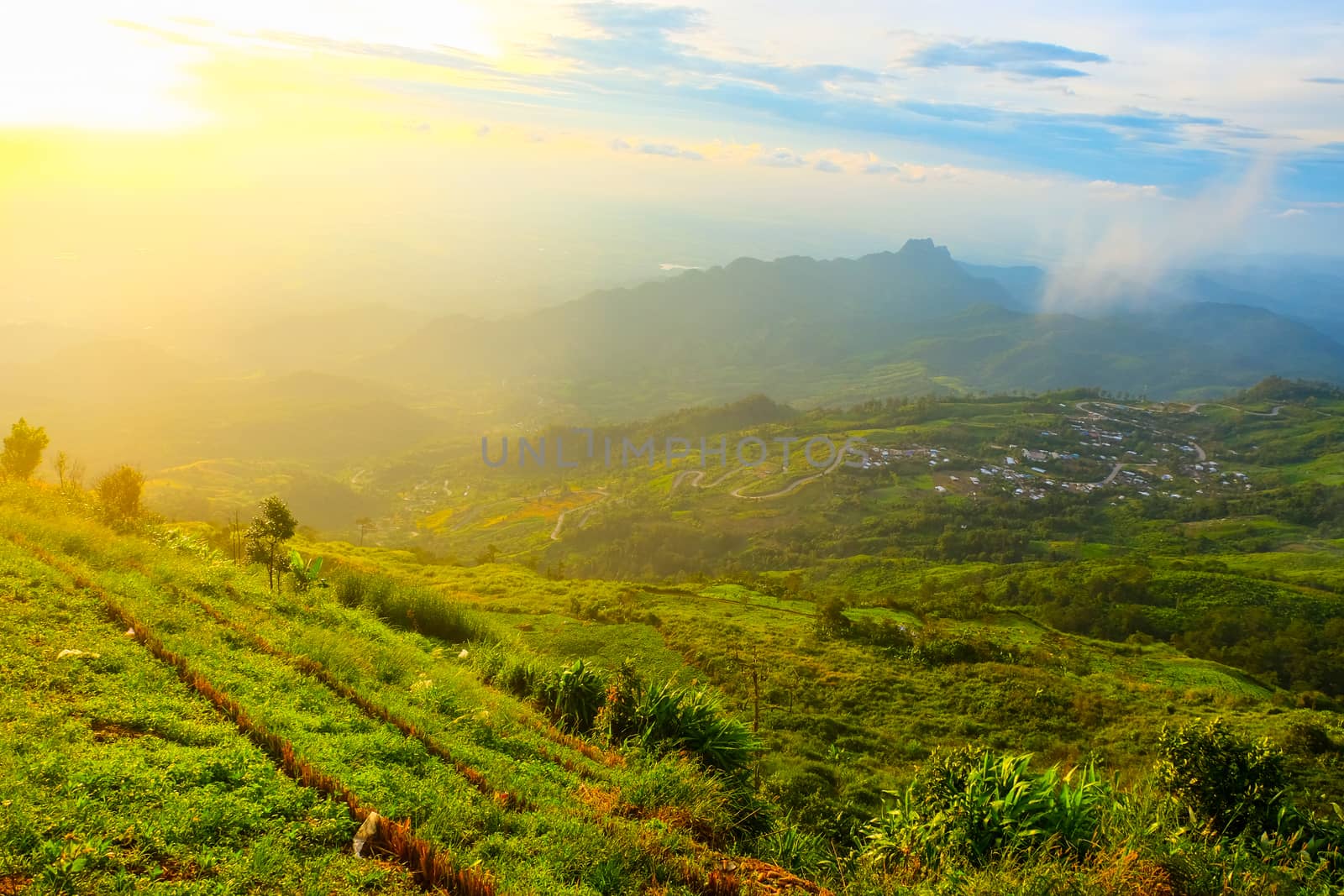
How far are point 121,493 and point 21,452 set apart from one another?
24.5 feet

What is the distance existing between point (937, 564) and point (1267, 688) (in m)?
58.6

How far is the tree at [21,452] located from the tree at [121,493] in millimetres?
5529

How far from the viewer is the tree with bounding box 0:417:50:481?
882 inches

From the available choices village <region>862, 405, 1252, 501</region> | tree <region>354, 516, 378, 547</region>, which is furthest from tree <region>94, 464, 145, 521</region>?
village <region>862, 405, 1252, 501</region>

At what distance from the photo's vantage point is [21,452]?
2269 cm

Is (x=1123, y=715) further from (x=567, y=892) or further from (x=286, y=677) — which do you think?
(x=286, y=677)

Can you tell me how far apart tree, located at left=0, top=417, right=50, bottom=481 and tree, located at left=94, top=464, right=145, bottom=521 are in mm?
5529

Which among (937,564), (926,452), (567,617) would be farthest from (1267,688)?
(926,452)

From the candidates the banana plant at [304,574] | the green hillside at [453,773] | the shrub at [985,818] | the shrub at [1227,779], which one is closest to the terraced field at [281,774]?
the green hillside at [453,773]

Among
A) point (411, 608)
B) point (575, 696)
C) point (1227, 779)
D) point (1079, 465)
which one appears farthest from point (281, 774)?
point (1079, 465)

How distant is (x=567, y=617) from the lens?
27.5 meters

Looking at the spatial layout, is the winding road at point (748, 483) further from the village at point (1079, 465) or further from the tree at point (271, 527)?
the tree at point (271, 527)

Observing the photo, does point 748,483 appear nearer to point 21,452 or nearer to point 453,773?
point 21,452

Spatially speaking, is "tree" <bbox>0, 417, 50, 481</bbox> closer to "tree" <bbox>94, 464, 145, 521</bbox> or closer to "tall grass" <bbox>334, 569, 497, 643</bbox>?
"tree" <bbox>94, 464, 145, 521</bbox>
